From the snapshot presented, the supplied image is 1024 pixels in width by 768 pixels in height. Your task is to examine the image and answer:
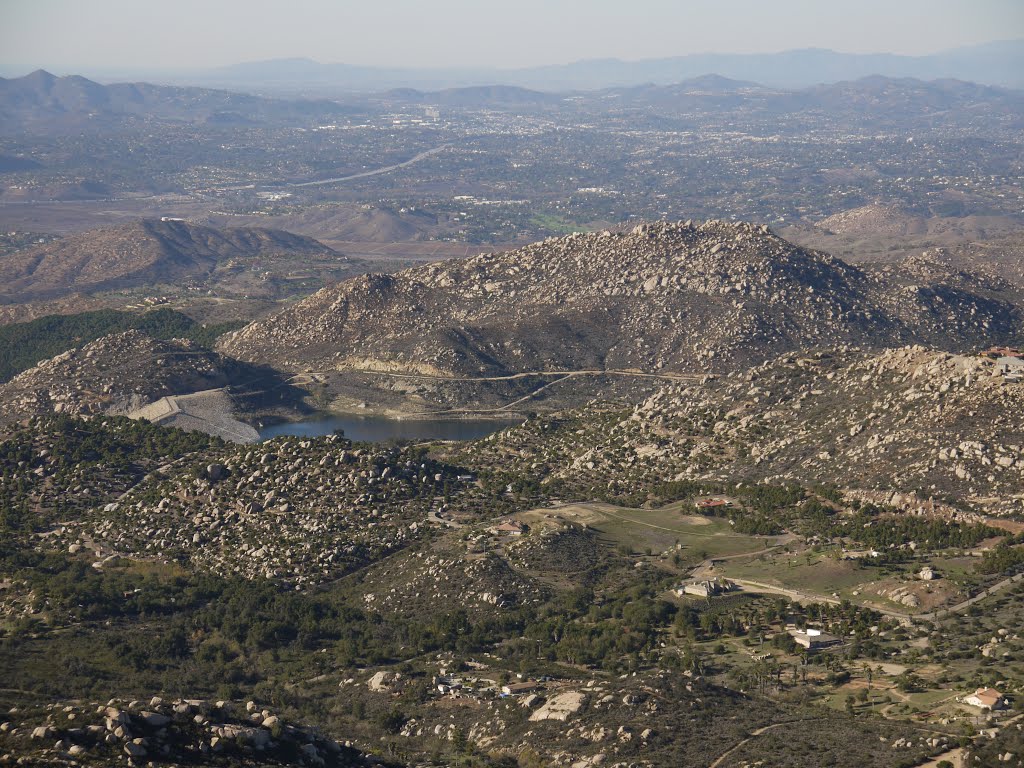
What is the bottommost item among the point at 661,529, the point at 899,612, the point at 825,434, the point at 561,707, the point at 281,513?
the point at 281,513

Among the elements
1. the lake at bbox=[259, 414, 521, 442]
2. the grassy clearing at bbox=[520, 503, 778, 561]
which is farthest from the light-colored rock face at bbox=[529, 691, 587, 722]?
the lake at bbox=[259, 414, 521, 442]

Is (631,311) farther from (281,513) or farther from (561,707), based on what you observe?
(561,707)

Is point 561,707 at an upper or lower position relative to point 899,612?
upper

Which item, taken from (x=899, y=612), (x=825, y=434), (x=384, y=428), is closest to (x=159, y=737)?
(x=899, y=612)

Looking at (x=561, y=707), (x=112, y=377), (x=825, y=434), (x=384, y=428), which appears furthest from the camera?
(x=112, y=377)

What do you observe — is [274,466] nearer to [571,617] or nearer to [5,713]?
[571,617]

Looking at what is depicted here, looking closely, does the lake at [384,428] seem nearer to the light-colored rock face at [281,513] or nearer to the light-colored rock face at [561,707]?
the light-colored rock face at [281,513]
